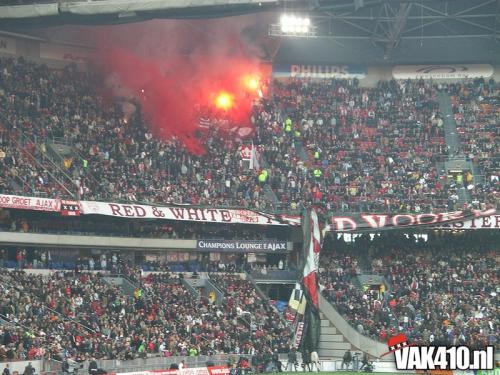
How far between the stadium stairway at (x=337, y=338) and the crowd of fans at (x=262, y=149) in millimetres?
6236

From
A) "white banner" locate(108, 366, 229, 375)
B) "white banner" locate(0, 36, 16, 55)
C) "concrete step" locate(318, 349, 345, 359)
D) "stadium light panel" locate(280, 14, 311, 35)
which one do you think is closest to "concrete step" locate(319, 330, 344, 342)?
"concrete step" locate(318, 349, 345, 359)

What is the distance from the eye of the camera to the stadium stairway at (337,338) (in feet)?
162

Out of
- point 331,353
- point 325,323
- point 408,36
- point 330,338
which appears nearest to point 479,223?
point 325,323

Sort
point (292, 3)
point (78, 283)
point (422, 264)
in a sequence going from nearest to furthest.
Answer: point (78, 283) < point (292, 3) < point (422, 264)

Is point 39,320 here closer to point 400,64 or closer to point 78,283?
point 78,283

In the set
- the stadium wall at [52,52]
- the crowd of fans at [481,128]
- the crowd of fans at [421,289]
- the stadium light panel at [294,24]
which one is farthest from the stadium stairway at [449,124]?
the stadium light panel at [294,24]

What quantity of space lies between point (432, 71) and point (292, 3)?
61.7ft

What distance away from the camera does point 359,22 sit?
62375 millimetres

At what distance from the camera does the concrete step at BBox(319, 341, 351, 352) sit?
164 ft

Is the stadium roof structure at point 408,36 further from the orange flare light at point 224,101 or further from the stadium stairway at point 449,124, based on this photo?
the orange flare light at point 224,101

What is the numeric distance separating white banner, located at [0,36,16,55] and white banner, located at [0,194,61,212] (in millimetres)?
13120

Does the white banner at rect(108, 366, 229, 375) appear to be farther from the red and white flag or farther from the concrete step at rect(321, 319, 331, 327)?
the concrete step at rect(321, 319, 331, 327)

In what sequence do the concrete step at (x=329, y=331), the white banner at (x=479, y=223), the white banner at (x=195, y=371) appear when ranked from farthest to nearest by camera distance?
the white banner at (x=479, y=223)
the concrete step at (x=329, y=331)
the white banner at (x=195, y=371)

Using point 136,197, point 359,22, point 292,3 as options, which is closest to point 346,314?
point 136,197
